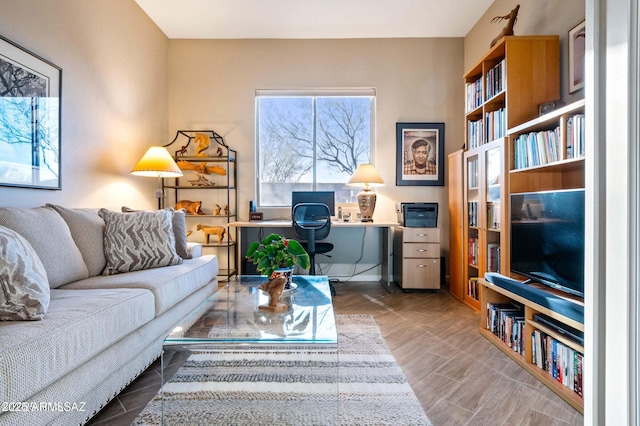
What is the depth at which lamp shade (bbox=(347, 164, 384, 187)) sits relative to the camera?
3.62 m

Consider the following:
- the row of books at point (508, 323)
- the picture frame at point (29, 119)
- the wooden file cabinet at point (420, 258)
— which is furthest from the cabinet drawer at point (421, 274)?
the picture frame at point (29, 119)

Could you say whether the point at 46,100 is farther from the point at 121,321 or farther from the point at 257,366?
the point at 257,366

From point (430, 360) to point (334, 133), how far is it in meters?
2.83

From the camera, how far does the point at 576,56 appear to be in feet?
7.39

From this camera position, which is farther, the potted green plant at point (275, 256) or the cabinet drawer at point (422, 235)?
the cabinet drawer at point (422, 235)

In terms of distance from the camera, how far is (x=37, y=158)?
216 centimetres

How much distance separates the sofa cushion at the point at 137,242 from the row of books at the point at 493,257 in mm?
2406

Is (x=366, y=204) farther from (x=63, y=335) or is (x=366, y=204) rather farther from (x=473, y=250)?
(x=63, y=335)

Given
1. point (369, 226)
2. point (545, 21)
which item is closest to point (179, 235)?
point (369, 226)

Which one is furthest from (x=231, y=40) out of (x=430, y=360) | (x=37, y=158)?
(x=430, y=360)

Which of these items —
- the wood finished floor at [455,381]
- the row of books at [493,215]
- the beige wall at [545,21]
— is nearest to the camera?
the wood finished floor at [455,381]

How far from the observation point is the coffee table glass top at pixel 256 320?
1.29 m

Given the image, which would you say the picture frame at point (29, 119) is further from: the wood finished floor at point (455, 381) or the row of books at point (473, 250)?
the row of books at point (473, 250)

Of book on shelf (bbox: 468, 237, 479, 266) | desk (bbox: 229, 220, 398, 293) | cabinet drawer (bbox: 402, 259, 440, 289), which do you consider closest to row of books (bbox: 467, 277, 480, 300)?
book on shelf (bbox: 468, 237, 479, 266)
